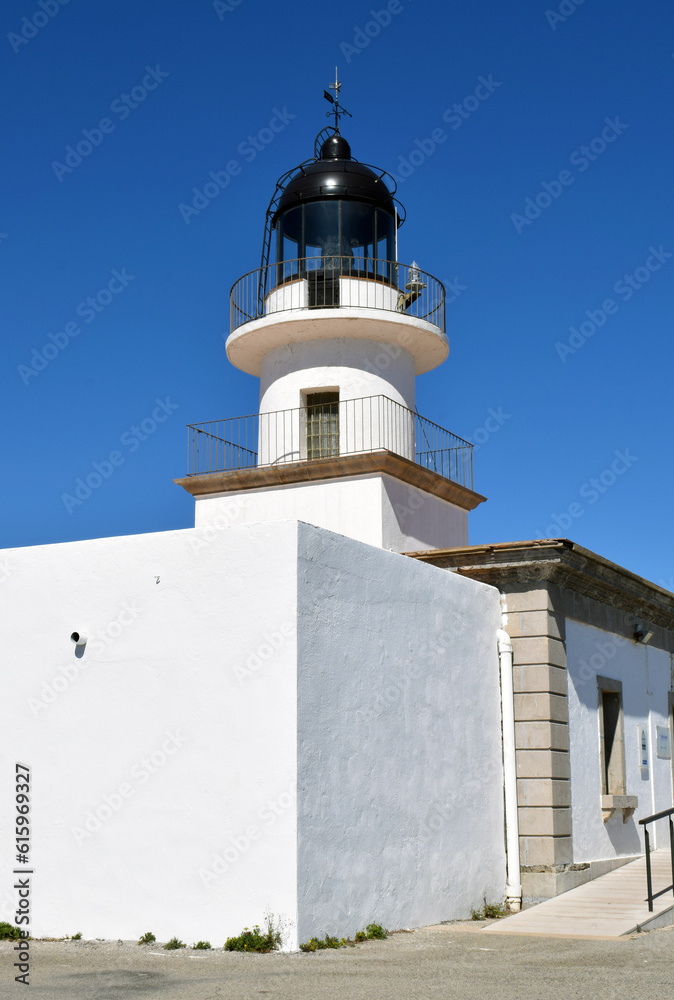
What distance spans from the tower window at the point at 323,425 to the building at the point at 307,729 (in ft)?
15.1

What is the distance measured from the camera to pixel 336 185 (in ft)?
54.5

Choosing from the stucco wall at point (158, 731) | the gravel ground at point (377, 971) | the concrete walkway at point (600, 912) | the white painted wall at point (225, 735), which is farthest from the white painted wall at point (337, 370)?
the gravel ground at point (377, 971)

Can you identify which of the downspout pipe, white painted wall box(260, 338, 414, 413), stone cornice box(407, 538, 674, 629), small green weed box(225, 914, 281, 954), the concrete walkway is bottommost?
the concrete walkway

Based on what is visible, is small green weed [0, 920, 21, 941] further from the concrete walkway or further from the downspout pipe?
the downspout pipe

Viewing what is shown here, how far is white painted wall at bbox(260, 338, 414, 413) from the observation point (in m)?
16.4

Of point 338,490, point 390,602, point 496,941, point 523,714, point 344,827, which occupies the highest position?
point 338,490

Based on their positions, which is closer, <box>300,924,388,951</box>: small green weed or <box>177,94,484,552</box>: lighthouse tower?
<box>300,924,388,951</box>: small green weed

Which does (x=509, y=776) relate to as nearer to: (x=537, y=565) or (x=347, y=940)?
(x=537, y=565)

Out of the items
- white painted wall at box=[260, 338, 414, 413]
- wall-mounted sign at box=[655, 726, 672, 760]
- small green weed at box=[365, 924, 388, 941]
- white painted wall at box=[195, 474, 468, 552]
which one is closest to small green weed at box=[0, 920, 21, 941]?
small green weed at box=[365, 924, 388, 941]

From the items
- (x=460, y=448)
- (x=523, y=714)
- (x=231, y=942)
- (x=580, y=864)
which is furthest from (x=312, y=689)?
(x=460, y=448)

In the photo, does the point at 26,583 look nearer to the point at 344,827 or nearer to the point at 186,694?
the point at 186,694

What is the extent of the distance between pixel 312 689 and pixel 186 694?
3.49ft

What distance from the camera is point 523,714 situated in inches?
461

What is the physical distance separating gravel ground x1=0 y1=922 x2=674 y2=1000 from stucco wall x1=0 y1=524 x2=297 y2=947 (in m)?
0.45
